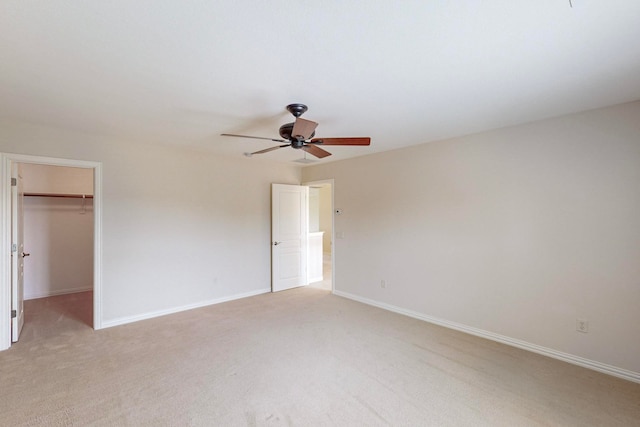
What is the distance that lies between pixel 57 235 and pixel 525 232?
7.31 m

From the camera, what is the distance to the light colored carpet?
83.4 inches

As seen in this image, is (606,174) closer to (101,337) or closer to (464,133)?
(464,133)

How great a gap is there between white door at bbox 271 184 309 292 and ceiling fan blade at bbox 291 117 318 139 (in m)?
3.05

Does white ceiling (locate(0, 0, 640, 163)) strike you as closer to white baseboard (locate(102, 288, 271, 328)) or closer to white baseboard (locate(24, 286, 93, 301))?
white baseboard (locate(102, 288, 271, 328))

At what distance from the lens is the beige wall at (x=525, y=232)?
265cm

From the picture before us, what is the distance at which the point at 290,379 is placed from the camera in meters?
2.57

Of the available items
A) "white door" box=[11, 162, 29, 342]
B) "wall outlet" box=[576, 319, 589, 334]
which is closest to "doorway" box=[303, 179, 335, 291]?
"wall outlet" box=[576, 319, 589, 334]

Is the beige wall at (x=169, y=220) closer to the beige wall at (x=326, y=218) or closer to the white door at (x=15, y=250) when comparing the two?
the white door at (x=15, y=250)

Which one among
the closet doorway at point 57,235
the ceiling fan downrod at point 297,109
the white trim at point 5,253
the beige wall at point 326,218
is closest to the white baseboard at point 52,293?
the closet doorway at point 57,235

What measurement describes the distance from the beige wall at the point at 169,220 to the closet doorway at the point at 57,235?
1.48 metres

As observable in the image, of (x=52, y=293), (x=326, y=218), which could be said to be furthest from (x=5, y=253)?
(x=326, y=218)

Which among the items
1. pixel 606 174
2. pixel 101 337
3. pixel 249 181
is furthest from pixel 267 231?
pixel 606 174

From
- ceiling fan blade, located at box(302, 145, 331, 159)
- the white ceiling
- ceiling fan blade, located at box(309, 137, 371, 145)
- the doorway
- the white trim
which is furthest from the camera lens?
the doorway

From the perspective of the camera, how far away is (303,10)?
1.43m
